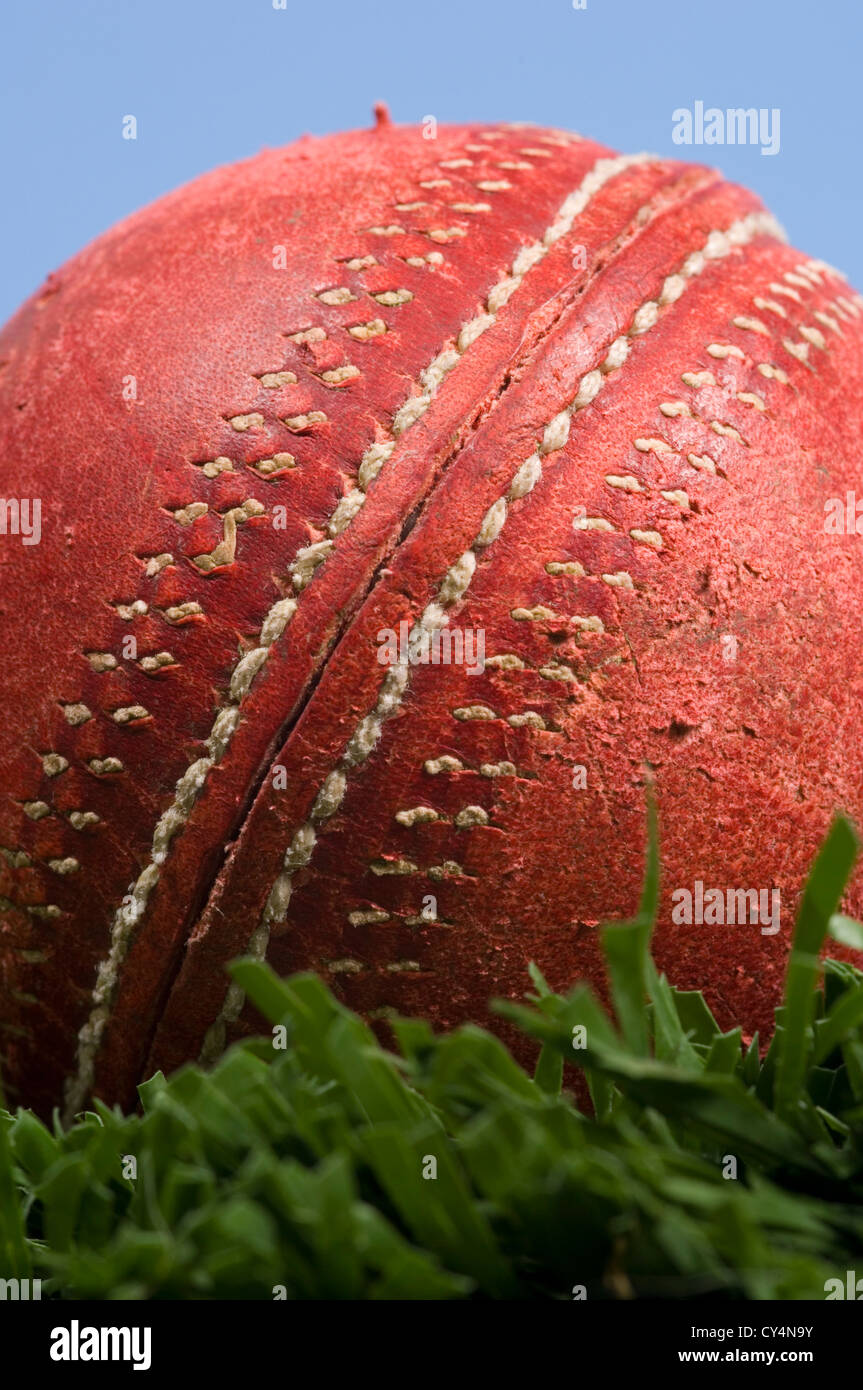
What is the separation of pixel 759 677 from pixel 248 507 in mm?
476

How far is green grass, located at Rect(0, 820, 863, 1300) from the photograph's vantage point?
69cm

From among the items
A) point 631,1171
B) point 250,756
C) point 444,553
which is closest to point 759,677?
point 444,553

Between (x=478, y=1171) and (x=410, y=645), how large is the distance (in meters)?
0.54

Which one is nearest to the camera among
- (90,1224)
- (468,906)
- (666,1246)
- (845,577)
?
(666,1246)

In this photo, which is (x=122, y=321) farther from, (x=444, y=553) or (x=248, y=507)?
(x=444, y=553)

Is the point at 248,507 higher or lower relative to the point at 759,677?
higher

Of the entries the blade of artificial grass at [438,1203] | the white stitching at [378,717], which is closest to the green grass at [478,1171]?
the blade of artificial grass at [438,1203]

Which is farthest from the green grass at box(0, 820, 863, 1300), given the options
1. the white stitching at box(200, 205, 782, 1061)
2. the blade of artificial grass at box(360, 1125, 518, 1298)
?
the white stitching at box(200, 205, 782, 1061)

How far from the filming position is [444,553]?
1.18 meters

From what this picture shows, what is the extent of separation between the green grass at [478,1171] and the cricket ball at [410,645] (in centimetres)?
26

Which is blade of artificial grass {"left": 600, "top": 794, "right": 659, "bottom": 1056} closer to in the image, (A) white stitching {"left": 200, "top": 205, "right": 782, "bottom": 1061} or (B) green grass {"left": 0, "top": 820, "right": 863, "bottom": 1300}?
(B) green grass {"left": 0, "top": 820, "right": 863, "bottom": 1300}

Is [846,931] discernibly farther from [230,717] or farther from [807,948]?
[230,717]

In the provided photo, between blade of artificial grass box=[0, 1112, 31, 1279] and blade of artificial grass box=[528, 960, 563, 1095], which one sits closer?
blade of artificial grass box=[0, 1112, 31, 1279]

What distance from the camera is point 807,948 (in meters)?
0.81
